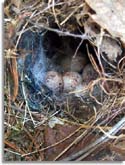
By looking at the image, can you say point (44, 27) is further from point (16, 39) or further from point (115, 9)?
point (115, 9)

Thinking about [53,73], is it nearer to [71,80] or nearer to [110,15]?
[71,80]

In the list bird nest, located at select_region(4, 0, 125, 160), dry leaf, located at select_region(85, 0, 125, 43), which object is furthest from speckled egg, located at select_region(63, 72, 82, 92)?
dry leaf, located at select_region(85, 0, 125, 43)

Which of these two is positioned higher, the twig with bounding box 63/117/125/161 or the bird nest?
the bird nest

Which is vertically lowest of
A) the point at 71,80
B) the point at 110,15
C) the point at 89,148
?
the point at 89,148

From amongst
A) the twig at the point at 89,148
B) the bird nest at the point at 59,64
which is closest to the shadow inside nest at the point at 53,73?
the bird nest at the point at 59,64

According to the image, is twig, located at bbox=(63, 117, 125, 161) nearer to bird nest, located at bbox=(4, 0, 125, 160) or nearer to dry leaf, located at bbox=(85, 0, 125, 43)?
bird nest, located at bbox=(4, 0, 125, 160)

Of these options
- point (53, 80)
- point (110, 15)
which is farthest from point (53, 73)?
point (110, 15)

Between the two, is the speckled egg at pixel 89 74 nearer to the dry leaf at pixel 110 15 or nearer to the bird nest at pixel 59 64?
the bird nest at pixel 59 64

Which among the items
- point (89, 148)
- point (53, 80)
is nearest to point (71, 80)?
point (53, 80)

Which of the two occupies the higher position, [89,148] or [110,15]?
[110,15]
